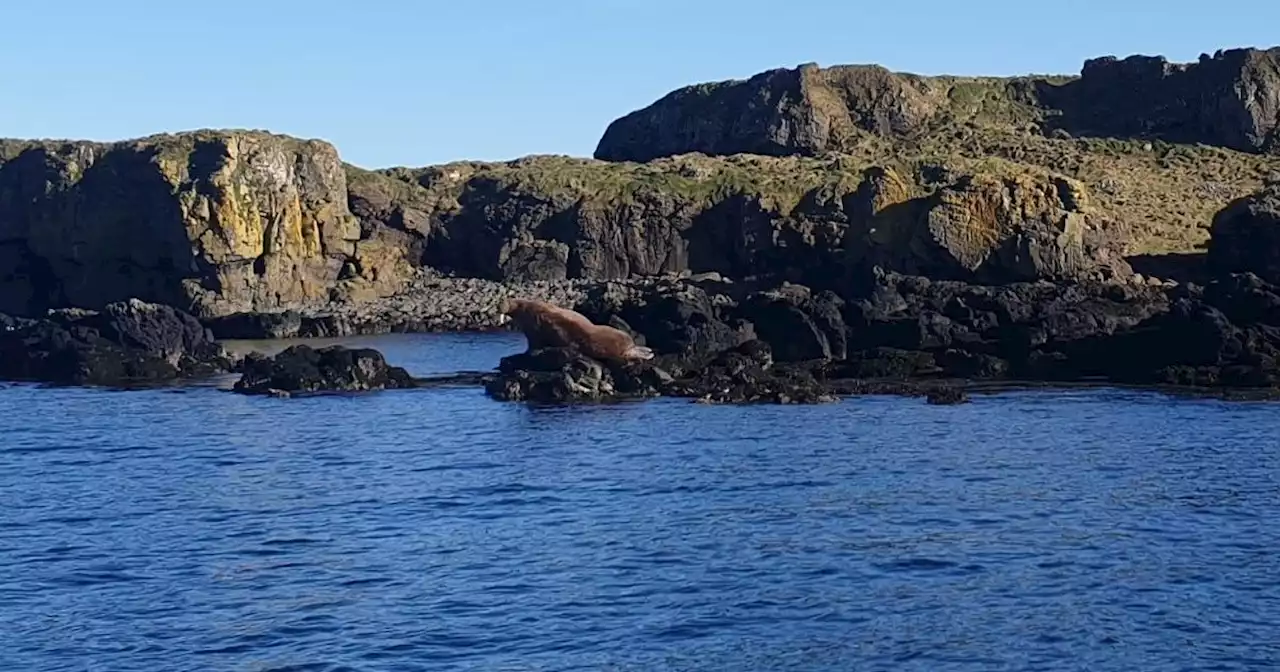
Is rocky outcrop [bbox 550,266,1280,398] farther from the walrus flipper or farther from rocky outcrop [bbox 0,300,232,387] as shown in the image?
rocky outcrop [bbox 0,300,232,387]

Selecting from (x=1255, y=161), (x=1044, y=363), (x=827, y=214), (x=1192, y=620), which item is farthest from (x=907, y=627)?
(x=1255, y=161)

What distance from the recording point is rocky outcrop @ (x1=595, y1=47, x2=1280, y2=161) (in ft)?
350

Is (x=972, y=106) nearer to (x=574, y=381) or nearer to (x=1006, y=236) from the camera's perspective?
(x=1006, y=236)

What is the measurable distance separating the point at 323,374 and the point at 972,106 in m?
80.1

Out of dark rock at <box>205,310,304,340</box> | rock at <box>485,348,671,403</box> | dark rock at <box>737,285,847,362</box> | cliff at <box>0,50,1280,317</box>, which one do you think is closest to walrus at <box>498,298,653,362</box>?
rock at <box>485,348,671,403</box>

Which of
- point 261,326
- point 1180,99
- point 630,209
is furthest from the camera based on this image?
point 1180,99

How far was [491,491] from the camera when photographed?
101ft

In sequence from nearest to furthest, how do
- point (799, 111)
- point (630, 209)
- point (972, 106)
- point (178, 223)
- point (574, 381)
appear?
point (574, 381)
point (178, 223)
point (630, 209)
point (799, 111)
point (972, 106)

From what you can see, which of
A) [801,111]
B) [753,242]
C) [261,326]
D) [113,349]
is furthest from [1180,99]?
[113,349]

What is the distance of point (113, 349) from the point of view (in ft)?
193

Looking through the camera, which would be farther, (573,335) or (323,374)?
(573,335)

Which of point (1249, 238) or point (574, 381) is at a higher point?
point (1249, 238)

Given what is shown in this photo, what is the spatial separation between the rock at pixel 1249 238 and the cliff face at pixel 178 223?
4535 cm

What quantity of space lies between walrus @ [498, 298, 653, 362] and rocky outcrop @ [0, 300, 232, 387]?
43.3 ft
